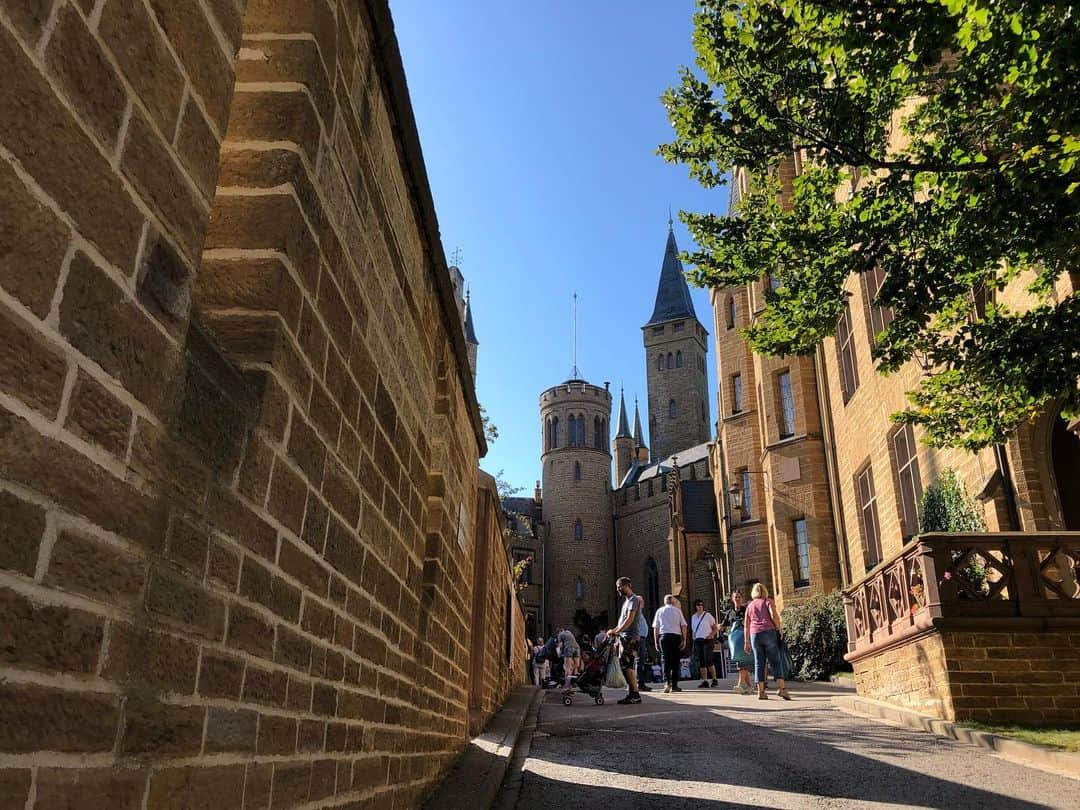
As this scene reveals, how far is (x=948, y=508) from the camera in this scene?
1194cm

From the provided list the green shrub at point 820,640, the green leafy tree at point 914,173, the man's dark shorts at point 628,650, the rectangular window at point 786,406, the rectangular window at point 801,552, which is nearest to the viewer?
the green leafy tree at point 914,173

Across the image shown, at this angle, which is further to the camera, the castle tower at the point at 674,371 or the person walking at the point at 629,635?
the castle tower at the point at 674,371

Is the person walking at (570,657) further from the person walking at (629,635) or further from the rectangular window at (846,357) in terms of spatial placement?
the rectangular window at (846,357)

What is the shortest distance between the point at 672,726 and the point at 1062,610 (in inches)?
157

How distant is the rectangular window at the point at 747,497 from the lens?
31312 mm

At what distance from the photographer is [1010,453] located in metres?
10.6

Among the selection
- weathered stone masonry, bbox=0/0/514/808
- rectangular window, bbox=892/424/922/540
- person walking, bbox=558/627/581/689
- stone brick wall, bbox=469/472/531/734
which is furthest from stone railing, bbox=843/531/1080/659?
person walking, bbox=558/627/581/689

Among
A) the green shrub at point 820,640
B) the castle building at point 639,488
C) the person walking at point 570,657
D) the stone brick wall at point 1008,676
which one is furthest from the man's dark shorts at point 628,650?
the castle building at point 639,488

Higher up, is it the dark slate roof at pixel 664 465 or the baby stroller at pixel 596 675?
the dark slate roof at pixel 664 465

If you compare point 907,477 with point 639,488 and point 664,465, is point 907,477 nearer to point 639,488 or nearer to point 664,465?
point 639,488

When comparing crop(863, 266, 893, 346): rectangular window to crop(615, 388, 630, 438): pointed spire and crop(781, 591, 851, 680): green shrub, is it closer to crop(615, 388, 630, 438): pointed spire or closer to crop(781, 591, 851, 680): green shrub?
crop(781, 591, 851, 680): green shrub

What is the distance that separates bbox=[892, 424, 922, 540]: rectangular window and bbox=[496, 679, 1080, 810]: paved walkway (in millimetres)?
5795

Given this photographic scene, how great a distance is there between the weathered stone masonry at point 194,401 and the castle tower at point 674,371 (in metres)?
64.5

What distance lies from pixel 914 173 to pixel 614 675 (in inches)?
364
